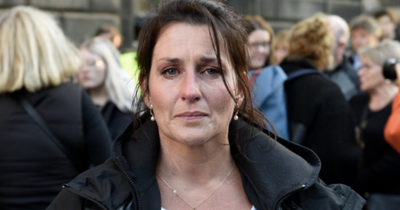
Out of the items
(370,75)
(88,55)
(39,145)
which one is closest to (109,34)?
(88,55)

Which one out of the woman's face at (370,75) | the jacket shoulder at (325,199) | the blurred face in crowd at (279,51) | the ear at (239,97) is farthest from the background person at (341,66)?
the jacket shoulder at (325,199)

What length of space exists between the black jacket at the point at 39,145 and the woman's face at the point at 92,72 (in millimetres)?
1790

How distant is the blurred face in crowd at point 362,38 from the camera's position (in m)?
8.04

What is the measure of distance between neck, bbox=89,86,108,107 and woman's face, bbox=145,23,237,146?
3.10 meters

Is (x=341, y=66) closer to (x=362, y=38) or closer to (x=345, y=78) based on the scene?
(x=345, y=78)

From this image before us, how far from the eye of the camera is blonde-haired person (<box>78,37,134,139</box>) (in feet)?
16.3

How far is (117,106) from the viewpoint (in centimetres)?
492

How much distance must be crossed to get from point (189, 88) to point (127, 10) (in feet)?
25.1

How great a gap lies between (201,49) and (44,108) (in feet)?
4.81

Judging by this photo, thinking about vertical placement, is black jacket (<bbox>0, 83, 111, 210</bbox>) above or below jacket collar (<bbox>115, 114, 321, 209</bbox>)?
below

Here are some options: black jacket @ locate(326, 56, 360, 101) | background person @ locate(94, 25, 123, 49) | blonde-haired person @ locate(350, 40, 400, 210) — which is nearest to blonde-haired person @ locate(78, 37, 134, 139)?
blonde-haired person @ locate(350, 40, 400, 210)

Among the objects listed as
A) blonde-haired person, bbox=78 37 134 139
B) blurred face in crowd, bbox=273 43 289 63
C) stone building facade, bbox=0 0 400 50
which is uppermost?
blonde-haired person, bbox=78 37 134 139

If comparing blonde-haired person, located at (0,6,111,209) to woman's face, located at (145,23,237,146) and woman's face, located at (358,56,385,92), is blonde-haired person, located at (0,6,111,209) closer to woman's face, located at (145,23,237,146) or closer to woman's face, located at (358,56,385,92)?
woman's face, located at (145,23,237,146)

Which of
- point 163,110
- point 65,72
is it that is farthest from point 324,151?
point 163,110
